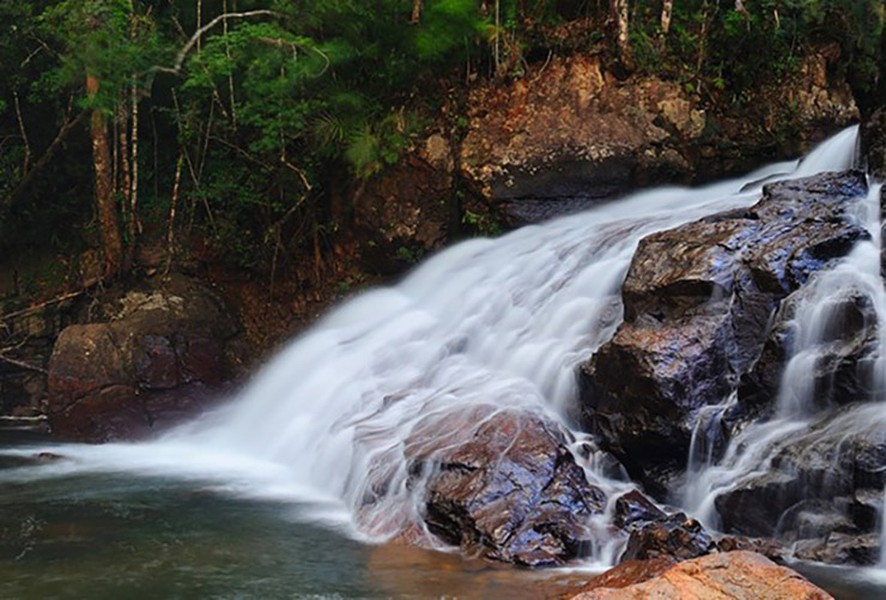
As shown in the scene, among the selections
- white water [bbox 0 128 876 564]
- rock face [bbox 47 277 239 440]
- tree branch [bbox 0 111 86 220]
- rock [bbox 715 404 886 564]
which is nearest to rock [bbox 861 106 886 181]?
white water [bbox 0 128 876 564]

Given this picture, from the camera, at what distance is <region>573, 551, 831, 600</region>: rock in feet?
12.2

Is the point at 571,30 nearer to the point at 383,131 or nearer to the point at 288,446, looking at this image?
the point at 383,131

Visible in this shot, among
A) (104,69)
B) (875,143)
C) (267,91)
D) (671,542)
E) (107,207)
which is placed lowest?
(671,542)

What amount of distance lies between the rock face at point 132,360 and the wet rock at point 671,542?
23.9 ft

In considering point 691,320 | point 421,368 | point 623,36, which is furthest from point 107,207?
point 691,320

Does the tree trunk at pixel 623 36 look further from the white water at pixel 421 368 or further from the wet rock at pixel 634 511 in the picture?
the wet rock at pixel 634 511

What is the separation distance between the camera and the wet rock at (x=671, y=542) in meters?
4.96

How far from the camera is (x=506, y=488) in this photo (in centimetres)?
606

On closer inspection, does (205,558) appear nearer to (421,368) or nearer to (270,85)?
(421,368)

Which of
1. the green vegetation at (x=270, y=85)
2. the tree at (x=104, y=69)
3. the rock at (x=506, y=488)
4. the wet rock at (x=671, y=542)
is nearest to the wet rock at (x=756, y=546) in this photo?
the wet rock at (x=671, y=542)

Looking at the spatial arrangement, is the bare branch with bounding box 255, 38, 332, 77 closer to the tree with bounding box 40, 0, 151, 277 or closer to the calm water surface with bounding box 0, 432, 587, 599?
the tree with bounding box 40, 0, 151, 277

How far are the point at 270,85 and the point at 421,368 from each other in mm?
4549

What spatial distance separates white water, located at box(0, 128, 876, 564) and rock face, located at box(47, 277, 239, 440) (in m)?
0.77

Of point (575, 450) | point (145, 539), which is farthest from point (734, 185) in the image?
point (145, 539)
